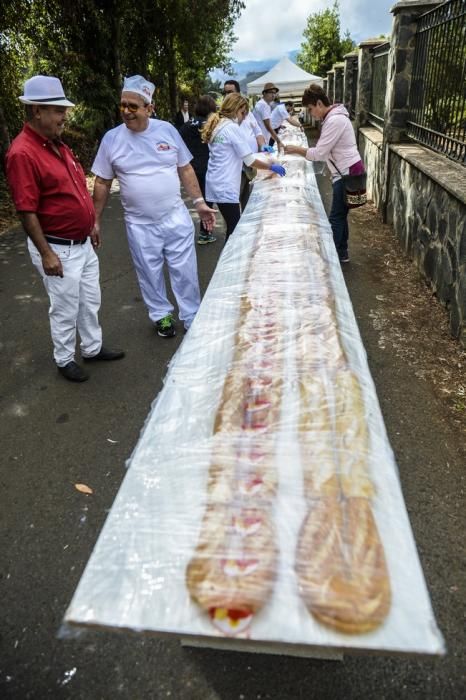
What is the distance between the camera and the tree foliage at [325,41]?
28750mm

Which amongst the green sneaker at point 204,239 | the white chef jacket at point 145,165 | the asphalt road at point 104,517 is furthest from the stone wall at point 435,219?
the green sneaker at point 204,239

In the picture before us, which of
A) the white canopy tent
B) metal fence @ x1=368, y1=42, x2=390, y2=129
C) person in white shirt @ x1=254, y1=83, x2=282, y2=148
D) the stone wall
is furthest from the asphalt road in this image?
the white canopy tent

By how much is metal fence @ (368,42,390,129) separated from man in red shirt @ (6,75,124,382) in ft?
22.1

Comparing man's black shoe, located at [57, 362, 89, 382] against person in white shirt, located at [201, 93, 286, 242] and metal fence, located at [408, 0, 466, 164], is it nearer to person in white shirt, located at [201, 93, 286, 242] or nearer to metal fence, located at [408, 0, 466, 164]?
person in white shirt, located at [201, 93, 286, 242]

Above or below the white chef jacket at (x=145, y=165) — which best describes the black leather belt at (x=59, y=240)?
below

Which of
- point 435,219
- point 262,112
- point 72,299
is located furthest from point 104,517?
point 262,112

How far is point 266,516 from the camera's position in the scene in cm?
135

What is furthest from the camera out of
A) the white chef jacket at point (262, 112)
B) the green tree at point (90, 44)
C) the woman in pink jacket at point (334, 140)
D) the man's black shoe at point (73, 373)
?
the green tree at point (90, 44)

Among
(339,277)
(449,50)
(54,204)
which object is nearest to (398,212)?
(449,50)

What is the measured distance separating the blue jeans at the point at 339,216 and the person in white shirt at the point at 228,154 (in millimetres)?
663

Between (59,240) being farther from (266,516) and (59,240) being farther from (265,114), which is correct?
(265,114)

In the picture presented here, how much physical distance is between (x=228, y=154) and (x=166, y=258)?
147 centimetres

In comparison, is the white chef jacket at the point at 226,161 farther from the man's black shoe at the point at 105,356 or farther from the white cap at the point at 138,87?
the man's black shoe at the point at 105,356

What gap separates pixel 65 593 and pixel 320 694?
109 centimetres
